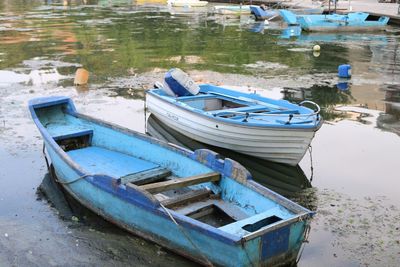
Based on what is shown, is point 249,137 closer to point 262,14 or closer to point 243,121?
point 243,121

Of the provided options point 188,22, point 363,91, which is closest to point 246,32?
point 188,22

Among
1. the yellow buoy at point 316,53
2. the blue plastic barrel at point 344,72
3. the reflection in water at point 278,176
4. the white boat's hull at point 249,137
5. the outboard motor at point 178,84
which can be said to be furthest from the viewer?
the yellow buoy at point 316,53

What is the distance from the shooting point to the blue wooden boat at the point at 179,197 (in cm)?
573

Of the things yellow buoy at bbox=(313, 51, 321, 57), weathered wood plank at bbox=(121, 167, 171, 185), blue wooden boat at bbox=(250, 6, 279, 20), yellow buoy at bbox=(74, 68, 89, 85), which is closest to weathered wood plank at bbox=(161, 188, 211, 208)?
weathered wood plank at bbox=(121, 167, 171, 185)

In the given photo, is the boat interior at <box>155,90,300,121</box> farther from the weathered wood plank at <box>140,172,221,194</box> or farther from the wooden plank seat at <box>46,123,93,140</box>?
the weathered wood plank at <box>140,172,221,194</box>

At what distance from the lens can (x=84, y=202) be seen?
7840mm

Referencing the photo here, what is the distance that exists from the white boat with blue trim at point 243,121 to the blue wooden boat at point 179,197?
1.83 meters

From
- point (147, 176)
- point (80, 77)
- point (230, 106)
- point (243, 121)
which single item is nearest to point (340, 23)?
point (80, 77)

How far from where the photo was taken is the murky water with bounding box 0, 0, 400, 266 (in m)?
6.90

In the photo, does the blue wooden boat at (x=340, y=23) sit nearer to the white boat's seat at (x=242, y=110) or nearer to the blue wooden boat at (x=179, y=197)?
the white boat's seat at (x=242, y=110)

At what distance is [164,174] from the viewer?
26.4 feet

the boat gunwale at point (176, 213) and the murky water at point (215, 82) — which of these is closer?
the boat gunwale at point (176, 213)

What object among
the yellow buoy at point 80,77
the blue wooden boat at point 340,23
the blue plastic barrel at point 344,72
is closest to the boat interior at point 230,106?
the yellow buoy at point 80,77

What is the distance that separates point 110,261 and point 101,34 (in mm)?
22611
